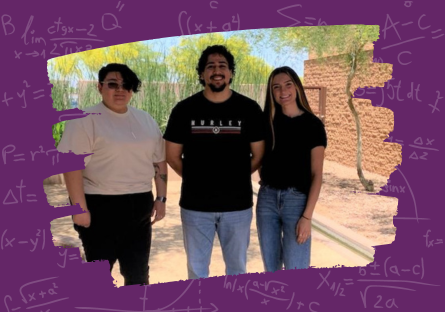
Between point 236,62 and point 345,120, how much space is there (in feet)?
8.38

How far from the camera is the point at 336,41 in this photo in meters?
4.56

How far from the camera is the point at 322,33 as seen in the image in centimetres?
427

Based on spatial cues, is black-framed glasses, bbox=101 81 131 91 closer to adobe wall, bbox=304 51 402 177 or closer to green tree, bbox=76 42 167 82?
green tree, bbox=76 42 167 82

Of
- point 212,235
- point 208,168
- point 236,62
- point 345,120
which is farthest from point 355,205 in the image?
point 208,168

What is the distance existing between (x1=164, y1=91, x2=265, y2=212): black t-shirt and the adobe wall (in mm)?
3163

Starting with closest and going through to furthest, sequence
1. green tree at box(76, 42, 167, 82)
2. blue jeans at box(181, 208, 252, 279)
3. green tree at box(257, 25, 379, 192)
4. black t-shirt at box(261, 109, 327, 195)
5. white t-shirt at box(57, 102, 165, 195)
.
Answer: white t-shirt at box(57, 102, 165, 195) < black t-shirt at box(261, 109, 327, 195) < blue jeans at box(181, 208, 252, 279) < green tree at box(76, 42, 167, 82) < green tree at box(257, 25, 379, 192)

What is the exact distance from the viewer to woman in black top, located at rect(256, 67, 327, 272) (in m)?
1.84

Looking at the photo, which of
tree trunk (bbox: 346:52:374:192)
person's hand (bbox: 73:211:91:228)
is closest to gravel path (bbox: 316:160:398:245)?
tree trunk (bbox: 346:52:374:192)

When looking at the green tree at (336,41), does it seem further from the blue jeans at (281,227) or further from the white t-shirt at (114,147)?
the white t-shirt at (114,147)

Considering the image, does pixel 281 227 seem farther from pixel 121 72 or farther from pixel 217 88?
pixel 121 72

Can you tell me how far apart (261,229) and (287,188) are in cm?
25

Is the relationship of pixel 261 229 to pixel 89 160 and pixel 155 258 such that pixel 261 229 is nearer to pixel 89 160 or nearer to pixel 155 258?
pixel 89 160

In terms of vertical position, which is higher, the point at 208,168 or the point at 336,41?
the point at 336,41

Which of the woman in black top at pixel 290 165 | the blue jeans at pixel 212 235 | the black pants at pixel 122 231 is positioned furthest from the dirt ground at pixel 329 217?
the woman in black top at pixel 290 165
